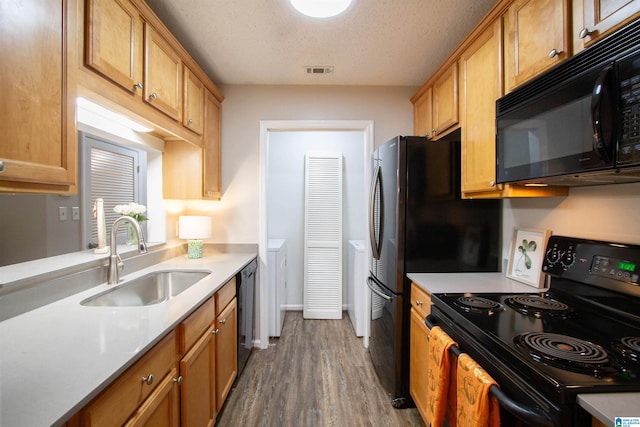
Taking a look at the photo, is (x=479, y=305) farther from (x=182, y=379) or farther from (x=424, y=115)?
(x=424, y=115)

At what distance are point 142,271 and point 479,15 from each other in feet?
8.95

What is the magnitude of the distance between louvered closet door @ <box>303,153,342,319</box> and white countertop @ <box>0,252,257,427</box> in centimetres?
202

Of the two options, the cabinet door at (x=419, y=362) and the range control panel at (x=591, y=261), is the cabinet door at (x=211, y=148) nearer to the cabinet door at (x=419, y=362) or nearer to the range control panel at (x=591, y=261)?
the cabinet door at (x=419, y=362)

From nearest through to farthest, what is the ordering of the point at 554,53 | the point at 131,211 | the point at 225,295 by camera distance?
the point at 554,53 → the point at 225,295 → the point at 131,211

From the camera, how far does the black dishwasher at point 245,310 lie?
2.04 metres

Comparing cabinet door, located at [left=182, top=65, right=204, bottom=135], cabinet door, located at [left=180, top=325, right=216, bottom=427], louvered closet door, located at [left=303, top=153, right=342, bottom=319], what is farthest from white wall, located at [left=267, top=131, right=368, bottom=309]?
cabinet door, located at [left=180, top=325, right=216, bottom=427]

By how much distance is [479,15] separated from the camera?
5.56ft

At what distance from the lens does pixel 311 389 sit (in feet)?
6.63

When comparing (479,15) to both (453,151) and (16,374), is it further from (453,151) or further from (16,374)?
(16,374)

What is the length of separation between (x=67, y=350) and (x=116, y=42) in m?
1.28

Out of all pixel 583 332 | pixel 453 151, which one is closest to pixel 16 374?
pixel 583 332

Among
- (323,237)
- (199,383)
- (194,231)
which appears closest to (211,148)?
(194,231)

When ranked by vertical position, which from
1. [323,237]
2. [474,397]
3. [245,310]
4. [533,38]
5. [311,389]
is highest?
[533,38]

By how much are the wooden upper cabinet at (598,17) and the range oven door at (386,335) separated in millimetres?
1507
